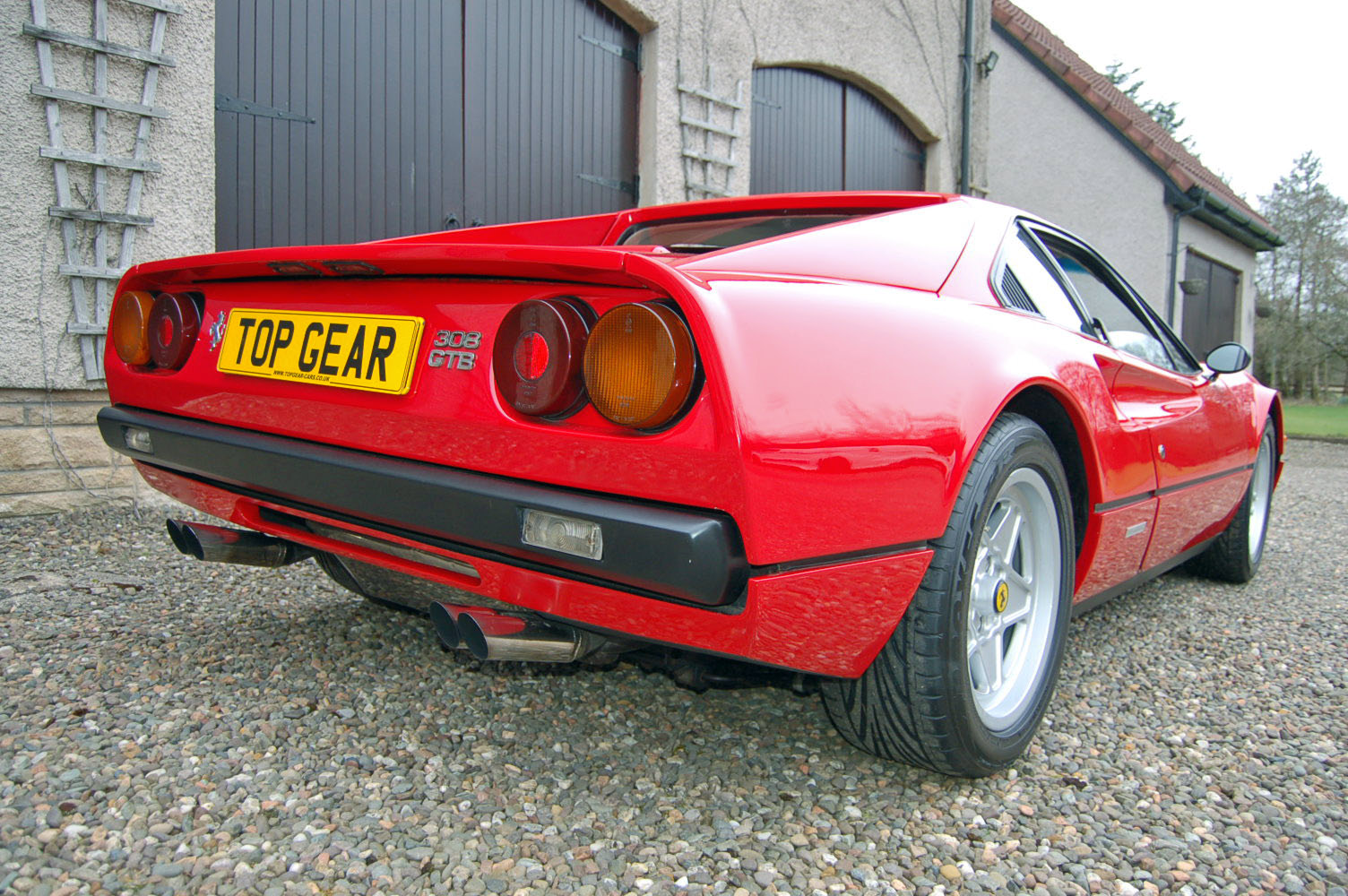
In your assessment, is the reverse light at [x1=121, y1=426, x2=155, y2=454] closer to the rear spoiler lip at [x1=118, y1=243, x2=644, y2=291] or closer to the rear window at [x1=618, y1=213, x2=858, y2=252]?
the rear spoiler lip at [x1=118, y1=243, x2=644, y2=291]

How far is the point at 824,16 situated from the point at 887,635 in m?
7.16

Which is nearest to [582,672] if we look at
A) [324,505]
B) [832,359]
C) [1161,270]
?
[324,505]

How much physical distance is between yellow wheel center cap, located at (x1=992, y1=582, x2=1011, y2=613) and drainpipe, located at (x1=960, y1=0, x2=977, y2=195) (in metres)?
8.25

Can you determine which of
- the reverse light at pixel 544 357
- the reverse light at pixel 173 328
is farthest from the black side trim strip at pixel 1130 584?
the reverse light at pixel 173 328

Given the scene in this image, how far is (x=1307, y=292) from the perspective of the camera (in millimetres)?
29906

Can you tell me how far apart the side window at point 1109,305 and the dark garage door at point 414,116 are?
3586mm

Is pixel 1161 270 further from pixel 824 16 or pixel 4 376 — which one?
pixel 4 376

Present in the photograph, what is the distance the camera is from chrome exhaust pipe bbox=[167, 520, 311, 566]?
6.46 feet

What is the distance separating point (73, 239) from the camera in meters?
3.69

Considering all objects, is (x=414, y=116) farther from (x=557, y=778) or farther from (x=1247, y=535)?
(x=1247, y=535)

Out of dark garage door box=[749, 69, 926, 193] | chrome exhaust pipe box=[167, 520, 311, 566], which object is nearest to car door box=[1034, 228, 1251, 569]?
chrome exhaust pipe box=[167, 520, 311, 566]

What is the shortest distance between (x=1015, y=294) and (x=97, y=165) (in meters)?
3.65

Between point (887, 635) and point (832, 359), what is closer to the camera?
point (832, 359)

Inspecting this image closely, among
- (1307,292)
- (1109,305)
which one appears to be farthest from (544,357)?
(1307,292)
